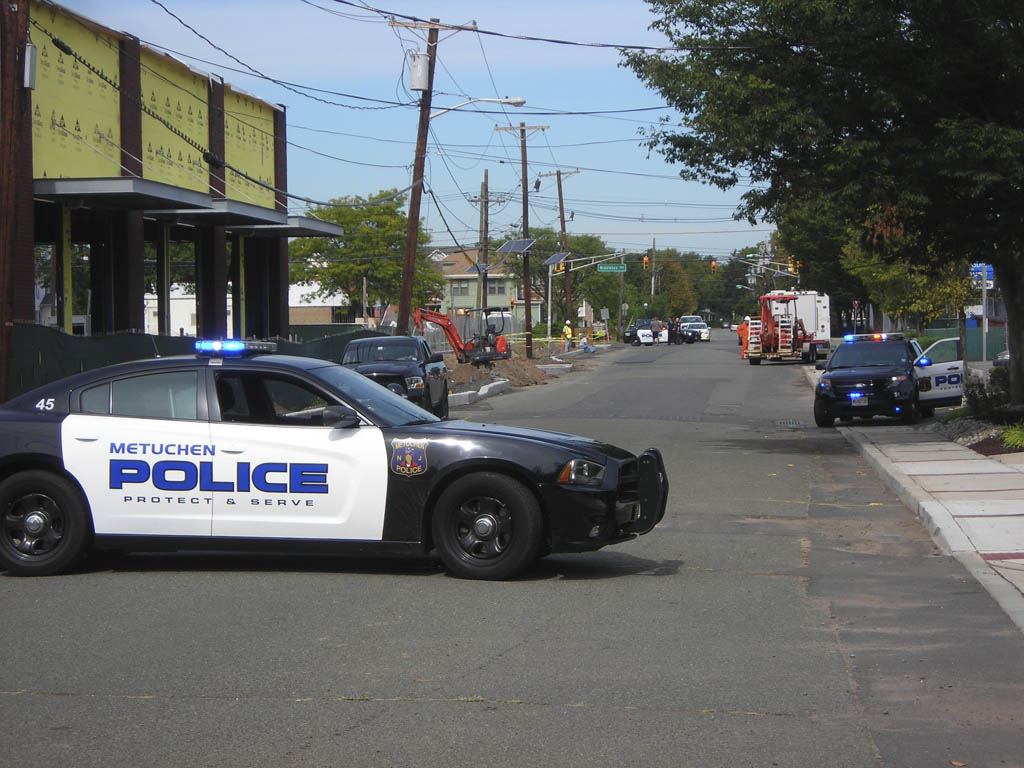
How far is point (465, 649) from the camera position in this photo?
674 centimetres

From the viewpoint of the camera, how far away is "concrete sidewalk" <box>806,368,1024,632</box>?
907 cm

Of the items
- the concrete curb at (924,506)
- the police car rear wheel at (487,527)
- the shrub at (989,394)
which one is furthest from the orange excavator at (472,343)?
the police car rear wheel at (487,527)

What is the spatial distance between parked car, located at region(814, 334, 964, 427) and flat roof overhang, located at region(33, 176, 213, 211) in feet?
43.5

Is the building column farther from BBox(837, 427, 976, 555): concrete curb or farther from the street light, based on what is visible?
BBox(837, 427, 976, 555): concrete curb

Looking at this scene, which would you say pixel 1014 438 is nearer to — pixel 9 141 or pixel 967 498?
pixel 967 498

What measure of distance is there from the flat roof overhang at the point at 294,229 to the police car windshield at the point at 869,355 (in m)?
14.7

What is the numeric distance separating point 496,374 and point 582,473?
3340cm

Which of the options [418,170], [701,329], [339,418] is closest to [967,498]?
[339,418]

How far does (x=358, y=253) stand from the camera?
79.0 metres

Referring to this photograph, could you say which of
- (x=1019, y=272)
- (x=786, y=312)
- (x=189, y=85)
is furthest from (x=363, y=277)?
(x=1019, y=272)

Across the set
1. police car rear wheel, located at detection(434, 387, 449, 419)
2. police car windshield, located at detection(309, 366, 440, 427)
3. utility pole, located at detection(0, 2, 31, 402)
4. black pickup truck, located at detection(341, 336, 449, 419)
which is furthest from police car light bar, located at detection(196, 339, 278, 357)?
police car rear wheel, located at detection(434, 387, 449, 419)

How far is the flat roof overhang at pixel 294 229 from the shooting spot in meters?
32.2

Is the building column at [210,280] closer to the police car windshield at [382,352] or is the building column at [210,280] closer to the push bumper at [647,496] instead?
the police car windshield at [382,352]

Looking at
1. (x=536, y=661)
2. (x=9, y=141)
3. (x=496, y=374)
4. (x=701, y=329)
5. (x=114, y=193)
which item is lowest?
(x=536, y=661)
